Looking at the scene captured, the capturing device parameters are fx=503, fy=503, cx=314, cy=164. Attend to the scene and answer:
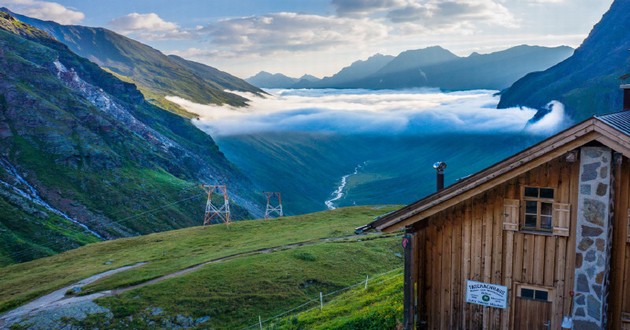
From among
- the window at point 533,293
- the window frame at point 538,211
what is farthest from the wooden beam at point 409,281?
the window frame at point 538,211

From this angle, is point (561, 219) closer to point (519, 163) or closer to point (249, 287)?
point (519, 163)

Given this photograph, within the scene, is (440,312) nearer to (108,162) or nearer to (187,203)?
(187,203)

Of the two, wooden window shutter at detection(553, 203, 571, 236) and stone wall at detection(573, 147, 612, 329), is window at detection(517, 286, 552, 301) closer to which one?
stone wall at detection(573, 147, 612, 329)

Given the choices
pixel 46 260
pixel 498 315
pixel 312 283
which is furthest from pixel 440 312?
pixel 46 260

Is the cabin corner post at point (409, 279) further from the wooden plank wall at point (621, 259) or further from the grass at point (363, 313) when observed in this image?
the wooden plank wall at point (621, 259)

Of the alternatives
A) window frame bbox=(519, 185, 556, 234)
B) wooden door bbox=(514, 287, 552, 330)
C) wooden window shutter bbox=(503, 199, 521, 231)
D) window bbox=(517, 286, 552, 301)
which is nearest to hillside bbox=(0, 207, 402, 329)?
wooden door bbox=(514, 287, 552, 330)

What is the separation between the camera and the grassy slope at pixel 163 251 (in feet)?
211

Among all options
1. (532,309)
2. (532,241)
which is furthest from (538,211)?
(532,309)

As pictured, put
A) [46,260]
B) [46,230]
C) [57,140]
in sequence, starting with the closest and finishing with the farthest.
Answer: [46,260] → [46,230] → [57,140]

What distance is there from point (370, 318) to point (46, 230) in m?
133

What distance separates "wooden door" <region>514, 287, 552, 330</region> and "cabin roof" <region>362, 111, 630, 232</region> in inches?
179

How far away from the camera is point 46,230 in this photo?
13675 centimetres

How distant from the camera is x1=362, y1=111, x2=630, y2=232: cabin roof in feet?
58.2

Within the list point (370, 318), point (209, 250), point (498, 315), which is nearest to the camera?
point (498, 315)
